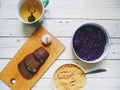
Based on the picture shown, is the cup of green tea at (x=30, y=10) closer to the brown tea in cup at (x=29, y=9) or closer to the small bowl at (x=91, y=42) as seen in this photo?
the brown tea in cup at (x=29, y=9)

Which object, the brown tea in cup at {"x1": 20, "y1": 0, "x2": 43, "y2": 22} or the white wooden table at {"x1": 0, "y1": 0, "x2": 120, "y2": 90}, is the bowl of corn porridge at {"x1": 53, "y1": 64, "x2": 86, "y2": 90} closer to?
the white wooden table at {"x1": 0, "y1": 0, "x2": 120, "y2": 90}

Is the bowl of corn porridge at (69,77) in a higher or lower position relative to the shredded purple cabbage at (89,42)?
lower

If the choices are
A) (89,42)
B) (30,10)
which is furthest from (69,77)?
(30,10)

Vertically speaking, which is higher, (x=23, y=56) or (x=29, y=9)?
(x=29, y=9)

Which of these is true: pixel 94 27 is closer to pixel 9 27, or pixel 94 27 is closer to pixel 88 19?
pixel 88 19

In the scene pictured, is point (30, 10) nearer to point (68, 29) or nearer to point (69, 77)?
point (68, 29)

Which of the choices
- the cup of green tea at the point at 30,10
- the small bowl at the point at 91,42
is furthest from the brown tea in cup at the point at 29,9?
the small bowl at the point at 91,42

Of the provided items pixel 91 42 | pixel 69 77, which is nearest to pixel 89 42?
pixel 91 42
